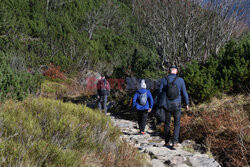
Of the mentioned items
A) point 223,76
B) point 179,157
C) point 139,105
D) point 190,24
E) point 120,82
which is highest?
point 190,24

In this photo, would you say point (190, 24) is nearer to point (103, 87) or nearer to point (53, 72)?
point (103, 87)

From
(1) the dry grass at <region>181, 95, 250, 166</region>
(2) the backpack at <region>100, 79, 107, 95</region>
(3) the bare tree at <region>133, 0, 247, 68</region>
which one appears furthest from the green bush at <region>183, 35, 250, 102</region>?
(2) the backpack at <region>100, 79, 107, 95</region>

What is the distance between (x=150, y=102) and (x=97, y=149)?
262 centimetres

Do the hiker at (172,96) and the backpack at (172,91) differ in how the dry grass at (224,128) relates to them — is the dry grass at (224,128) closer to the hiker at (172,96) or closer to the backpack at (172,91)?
the hiker at (172,96)

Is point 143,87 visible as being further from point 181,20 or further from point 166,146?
point 181,20

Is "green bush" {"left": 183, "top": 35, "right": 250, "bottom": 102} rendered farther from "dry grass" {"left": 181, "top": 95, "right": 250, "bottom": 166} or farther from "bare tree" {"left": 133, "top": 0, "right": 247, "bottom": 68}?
"bare tree" {"left": 133, "top": 0, "right": 247, "bottom": 68}

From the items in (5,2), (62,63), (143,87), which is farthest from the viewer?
(62,63)

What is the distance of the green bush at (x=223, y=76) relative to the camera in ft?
19.5

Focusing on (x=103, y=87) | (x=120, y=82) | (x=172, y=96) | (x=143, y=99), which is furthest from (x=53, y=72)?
(x=172, y=96)

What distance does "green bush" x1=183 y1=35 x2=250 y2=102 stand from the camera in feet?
19.5

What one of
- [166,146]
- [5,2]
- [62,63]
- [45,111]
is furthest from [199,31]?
[5,2]

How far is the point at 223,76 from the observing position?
6.28 meters

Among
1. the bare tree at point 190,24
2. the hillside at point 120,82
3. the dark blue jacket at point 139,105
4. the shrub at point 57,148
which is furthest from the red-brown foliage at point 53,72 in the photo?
the shrub at point 57,148

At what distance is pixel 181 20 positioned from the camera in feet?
25.3
